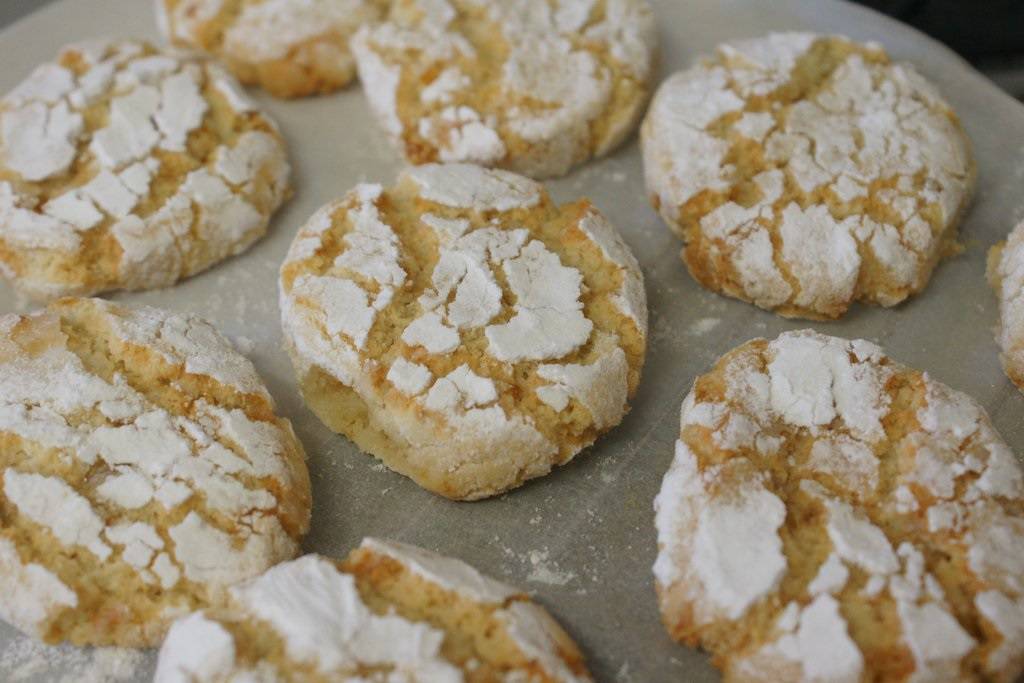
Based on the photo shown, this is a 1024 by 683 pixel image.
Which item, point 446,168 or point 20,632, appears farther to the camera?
point 446,168

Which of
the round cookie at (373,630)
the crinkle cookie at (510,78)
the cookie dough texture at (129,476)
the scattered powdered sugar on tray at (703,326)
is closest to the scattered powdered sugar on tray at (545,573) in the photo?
the round cookie at (373,630)

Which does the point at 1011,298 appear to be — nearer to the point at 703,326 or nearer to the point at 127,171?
the point at 703,326

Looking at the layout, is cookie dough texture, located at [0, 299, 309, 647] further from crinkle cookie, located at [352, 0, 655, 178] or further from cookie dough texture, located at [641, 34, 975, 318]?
cookie dough texture, located at [641, 34, 975, 318]

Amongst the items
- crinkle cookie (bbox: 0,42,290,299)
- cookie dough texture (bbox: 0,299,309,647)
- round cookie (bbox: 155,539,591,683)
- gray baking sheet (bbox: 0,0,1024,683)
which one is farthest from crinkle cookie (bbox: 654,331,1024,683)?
crinkle cookie (bbox: 0,42,290,299)

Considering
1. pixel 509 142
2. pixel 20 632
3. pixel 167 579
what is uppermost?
pixel 509 142

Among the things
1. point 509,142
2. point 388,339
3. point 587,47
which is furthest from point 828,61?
point 388,339

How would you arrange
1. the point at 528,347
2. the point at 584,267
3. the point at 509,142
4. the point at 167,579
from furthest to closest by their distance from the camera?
the point at 509,142
the point at 584,267
the point at 528,347
the point at 167,579

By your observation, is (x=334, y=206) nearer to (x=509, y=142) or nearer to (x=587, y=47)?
(x=509, y=142)
